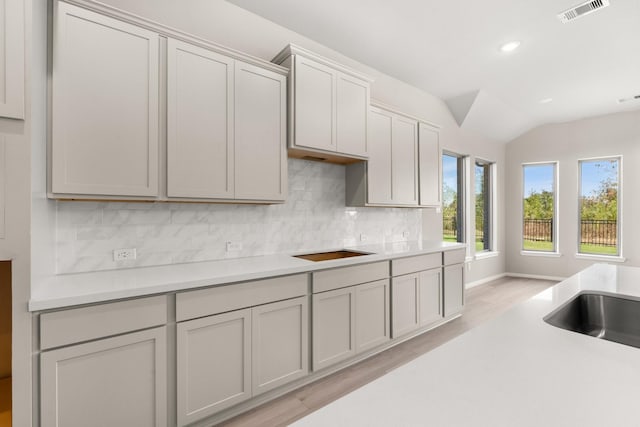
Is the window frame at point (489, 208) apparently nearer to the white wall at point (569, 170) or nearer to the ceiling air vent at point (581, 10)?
the white wall at point (569, 170)

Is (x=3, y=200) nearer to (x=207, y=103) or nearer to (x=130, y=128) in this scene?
(x=130, y=128)

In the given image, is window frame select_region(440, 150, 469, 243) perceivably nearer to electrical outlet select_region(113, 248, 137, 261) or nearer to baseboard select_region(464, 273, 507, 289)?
baseboard select_region(464, 273, 507, 289)

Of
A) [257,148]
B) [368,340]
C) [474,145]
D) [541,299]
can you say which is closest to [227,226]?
[257,148]

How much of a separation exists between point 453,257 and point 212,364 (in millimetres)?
2912

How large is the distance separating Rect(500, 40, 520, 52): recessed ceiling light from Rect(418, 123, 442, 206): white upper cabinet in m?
1.06

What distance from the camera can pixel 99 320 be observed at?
149 cm

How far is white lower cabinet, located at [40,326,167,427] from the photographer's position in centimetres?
141

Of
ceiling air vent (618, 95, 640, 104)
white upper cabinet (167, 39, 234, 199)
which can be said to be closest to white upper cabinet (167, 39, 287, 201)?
white upper cabinet (167, 39, 234, 199)

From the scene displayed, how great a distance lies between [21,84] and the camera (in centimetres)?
135

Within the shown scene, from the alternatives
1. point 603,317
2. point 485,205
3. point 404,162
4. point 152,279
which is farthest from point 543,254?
point 152,279

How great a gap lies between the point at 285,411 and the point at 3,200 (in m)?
1.92

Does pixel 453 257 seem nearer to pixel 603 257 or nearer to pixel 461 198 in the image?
pixel 461 198

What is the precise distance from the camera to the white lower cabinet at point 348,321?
2359 millimetres

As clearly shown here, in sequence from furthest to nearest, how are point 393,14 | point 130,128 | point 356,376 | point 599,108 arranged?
point 599,108, point 393,14, point 356,376, point 130,128
